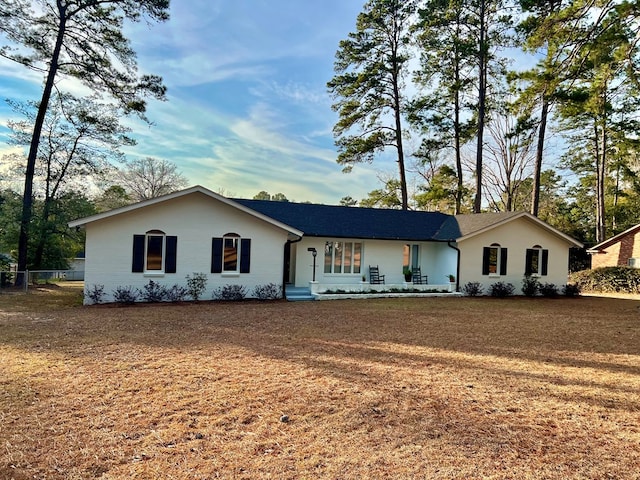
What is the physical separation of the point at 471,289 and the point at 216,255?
1158 cm

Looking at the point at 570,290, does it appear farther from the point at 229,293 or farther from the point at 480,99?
the point at 229,293

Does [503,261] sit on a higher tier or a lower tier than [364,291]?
higher

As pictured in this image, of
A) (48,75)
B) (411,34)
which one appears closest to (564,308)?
(411,34)

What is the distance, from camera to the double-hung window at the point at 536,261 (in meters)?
18.5

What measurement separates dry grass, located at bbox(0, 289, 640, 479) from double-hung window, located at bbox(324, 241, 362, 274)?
25.1 feet

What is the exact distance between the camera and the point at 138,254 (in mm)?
13055

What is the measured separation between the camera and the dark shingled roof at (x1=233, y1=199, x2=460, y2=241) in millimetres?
17078

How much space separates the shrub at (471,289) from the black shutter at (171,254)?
41.4ft

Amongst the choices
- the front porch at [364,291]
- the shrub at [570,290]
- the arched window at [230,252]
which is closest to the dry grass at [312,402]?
the arched window at [230,252]

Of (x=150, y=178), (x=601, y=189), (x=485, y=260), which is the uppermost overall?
(x=150, y=178)

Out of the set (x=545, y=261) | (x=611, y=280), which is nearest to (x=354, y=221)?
(x=545, y=261)

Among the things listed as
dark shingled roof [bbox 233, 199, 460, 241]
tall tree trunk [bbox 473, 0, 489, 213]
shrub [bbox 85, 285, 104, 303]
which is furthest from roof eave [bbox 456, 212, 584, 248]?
shrub [bbox 85, 285, 104, 303]

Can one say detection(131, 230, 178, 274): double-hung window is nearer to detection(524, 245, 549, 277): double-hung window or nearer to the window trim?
the window trim

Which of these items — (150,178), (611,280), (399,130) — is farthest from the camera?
(150,178)
